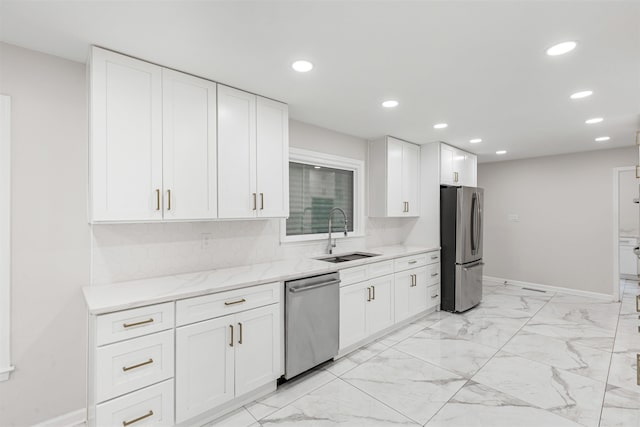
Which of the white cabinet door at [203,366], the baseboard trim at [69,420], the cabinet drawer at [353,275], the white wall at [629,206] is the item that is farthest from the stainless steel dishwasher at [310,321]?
the white wall at [629,206]

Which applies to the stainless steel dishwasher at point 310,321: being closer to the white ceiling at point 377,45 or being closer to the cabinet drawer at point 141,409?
the cabinet drawer at point 141,409

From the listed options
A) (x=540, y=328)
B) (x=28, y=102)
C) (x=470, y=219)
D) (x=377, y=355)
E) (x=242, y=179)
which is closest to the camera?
(x=28, y=102)

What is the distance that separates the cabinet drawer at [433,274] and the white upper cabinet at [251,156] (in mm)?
2464

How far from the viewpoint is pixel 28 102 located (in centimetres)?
192

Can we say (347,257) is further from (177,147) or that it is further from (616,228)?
(616,228)

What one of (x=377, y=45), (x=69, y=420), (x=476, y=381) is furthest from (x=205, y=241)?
(x=476, y=381)

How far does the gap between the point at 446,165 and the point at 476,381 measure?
2908mm

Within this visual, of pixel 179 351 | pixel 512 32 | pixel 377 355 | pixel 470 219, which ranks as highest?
pixel 512 32

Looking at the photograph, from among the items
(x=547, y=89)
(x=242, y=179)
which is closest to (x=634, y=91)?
(x=547, y=89)

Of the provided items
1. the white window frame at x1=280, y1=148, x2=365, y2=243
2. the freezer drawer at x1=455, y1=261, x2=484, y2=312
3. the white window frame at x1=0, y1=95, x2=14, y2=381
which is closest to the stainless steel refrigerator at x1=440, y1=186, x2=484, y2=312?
the freezer drawer at x1=455, y1=261, x2=484, y2=312

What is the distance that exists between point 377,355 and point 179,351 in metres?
1.96

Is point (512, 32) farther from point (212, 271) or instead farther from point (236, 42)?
point (212, 271)

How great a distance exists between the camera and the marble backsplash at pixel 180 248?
2178 mm

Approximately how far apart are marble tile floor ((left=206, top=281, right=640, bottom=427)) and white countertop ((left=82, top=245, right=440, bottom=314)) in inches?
36.4
